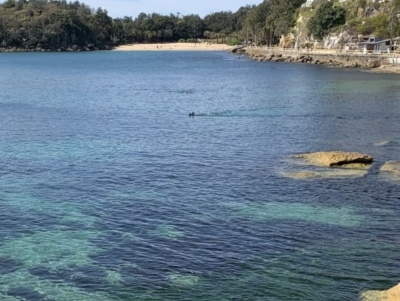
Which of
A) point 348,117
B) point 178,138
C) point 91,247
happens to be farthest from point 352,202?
point 348,117

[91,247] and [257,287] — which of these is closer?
[257,287]

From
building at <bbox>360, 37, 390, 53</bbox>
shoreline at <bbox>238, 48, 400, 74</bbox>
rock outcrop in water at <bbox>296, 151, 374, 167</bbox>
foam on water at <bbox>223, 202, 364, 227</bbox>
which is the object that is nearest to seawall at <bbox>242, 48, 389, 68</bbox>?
shoreline at <bbox>238, 48, 400, 74</bbox>

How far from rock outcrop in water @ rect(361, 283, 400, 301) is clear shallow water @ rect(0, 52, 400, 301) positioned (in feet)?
1.40

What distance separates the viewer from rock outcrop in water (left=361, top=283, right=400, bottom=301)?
57.7ft

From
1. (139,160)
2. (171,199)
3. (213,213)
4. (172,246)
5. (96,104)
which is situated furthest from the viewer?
(96,104)

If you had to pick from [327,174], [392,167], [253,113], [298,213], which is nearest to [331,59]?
[253,113]

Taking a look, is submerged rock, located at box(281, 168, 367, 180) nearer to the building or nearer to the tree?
the building

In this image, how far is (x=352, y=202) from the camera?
28.9 metres

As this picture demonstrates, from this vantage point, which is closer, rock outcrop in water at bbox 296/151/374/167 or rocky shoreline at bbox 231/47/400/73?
rock outcrop in water at bbox 296/151/374/167

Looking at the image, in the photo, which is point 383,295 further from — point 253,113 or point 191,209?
point 253,113

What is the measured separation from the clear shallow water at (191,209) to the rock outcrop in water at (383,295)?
0.43m

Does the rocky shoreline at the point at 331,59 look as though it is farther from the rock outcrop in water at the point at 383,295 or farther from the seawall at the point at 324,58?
the rock outcrop in water at the point at 383,295

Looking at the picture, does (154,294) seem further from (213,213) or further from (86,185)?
(86,185)

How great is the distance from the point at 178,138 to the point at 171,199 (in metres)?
17.5
